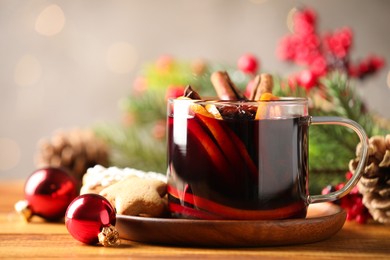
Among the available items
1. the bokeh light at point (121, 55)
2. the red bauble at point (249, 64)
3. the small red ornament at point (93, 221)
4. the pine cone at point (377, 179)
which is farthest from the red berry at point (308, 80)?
the bokeh light at point (121, 55)

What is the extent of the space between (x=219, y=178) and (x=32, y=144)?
5.56 ft

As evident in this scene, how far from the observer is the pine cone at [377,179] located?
98 cm

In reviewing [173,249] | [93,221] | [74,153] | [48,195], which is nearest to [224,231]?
[173,249]

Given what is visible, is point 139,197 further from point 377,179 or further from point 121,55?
point 121,55

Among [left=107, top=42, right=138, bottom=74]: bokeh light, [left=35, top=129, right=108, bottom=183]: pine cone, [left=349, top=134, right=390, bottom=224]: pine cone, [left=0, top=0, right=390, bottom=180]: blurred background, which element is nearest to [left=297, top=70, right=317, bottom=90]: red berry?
[left=349, top=134, right=390, bottom=224]: pine cone

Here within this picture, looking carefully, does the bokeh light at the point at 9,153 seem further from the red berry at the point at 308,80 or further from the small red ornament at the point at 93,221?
the small red ornament at the point at 93,221

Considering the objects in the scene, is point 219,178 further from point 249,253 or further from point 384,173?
point 384,173

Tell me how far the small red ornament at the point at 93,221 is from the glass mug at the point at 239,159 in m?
0.09

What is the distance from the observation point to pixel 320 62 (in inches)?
55.9

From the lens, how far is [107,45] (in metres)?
2.35

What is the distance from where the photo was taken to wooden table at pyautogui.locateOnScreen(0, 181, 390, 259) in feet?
2.62

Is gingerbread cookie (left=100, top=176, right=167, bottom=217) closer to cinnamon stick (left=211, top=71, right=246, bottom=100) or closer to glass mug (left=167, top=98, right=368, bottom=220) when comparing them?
glass mug (left=167, top=98, right=368, bottom=220)

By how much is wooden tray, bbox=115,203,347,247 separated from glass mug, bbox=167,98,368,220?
0.03m

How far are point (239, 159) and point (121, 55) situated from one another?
5.15 feet
